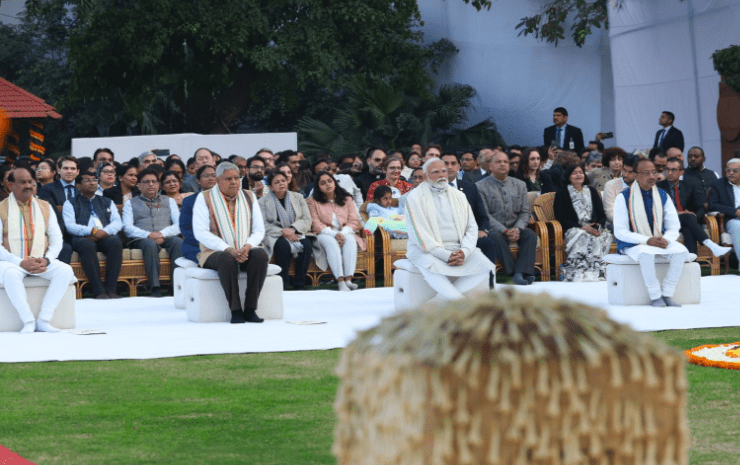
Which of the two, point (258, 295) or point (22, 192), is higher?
point (22, 192)

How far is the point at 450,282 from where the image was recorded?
10352mm

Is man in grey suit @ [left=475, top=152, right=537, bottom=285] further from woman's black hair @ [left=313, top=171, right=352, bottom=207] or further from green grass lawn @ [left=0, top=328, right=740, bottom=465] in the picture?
green grass lawn @ [left=0, top=328, right=740, bottom=465]

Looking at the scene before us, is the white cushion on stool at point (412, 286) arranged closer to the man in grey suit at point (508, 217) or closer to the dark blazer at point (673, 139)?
the man in grey suit at point (508, 217)

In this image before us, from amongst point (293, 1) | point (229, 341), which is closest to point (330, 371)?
point (229, 341)

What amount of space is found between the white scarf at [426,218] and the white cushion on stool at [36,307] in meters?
3.30

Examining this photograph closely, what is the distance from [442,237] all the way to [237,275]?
6.93ft

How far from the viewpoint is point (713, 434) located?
5.07 meters

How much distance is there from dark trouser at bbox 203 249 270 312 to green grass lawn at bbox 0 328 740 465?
6.98ft

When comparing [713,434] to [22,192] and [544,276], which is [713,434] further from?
[544,276]

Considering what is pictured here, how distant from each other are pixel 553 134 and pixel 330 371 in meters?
12.0

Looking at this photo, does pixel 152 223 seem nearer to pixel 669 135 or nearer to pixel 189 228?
pixel 189 228

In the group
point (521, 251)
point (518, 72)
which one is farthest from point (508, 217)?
point (518, 72)

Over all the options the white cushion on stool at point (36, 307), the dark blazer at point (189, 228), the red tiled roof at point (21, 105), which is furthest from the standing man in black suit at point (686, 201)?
the red tiled roof at point (21, 105)

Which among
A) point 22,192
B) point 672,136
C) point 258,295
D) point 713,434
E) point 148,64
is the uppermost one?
point 148,64
